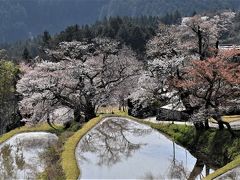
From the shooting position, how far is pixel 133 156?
25672mm

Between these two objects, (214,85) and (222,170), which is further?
(214,85)

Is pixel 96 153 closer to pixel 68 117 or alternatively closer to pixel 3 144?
pixel 3 144

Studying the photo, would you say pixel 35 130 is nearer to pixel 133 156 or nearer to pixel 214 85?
pixel 133 156

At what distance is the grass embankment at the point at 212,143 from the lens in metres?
25.1

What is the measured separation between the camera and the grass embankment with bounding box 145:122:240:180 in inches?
989

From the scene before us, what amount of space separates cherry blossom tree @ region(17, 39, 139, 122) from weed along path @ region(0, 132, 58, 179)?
3.13 m

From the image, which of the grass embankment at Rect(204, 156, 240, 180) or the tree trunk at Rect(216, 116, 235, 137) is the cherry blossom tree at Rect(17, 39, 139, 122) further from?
the grass embankment at Rect(204, 156, 240, 180)

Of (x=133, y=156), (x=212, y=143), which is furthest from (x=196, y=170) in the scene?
(x=212, y=143)

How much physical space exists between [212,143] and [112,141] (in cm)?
676

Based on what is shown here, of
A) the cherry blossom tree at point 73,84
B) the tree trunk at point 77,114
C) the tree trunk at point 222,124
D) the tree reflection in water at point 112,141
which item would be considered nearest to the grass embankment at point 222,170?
the tree trunk at point 222,124

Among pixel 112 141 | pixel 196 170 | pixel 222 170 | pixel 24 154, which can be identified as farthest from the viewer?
pixel 112 141

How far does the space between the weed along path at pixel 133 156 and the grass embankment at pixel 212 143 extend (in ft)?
2.71

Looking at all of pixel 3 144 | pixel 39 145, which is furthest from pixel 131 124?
pixel 3 144

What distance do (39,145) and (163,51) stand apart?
40.0 ft
